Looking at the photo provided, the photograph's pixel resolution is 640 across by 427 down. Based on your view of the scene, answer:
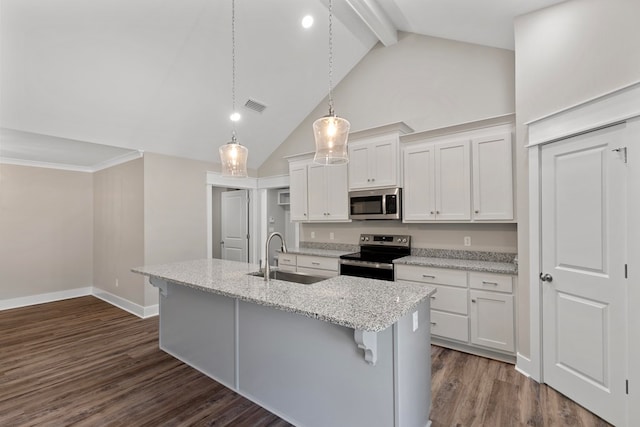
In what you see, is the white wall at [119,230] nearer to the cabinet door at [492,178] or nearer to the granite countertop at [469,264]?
the granite countertop at [469,264]

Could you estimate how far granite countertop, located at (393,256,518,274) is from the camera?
2.90 meters

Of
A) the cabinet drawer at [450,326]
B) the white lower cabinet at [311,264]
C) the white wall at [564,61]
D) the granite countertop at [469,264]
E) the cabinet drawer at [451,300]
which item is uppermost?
the white wall at [564,61]

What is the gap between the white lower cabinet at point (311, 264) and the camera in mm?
4047

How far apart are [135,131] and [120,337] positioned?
259cm

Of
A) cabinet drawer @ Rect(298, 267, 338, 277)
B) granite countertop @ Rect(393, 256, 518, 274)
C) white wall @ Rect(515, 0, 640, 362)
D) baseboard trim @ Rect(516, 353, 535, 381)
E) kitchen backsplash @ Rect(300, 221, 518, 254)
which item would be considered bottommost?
baseboard trim @ Rect(516, 353, 535, 381)

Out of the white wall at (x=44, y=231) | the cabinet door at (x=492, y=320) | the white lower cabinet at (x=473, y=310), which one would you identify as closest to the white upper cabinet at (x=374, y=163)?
the white lower cabinet at (x=473, y=310)

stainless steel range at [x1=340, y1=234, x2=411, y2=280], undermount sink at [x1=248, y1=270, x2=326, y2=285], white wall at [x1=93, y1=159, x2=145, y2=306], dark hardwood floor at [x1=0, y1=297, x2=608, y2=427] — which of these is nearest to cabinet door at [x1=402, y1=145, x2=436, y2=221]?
stainless steel range at [x1=340, y1=234, x2=411, y2=280]

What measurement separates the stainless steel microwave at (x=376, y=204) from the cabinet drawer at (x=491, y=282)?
3.70 feet

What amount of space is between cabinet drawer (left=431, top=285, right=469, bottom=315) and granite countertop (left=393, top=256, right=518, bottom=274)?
0.79 ft

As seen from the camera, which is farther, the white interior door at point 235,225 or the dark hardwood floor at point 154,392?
the white interior door at point 235,225

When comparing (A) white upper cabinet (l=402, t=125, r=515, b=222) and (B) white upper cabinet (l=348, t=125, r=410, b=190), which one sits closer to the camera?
(A) white upper cabinet (l=402, t=125, r=515, b=222)

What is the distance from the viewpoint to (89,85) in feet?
10.4

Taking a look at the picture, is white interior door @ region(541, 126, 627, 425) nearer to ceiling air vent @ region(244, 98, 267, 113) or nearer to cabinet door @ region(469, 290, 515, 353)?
cabinet door @ region(469, 290, 515, 353)

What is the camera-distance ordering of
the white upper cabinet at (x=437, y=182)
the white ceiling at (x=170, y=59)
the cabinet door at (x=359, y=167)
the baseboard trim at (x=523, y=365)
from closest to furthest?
the baseboard trim at (x=523, y=365) < the white ceiling at (x=170, y=59) < the white upper cabinet at (x=437, y=182) < the cabinet door at (x=359, y=167)
